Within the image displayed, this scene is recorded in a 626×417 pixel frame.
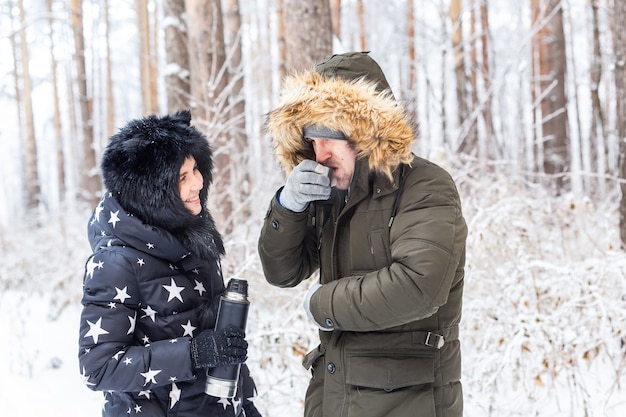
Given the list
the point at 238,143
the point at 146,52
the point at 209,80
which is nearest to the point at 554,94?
the point at 238,143

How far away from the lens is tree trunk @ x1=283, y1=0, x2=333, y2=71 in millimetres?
4426

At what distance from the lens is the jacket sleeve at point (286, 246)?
1972 millimetres

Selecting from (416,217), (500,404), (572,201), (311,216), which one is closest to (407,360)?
(416,217)

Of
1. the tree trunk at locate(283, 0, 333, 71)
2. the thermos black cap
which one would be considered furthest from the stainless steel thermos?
the tree trunk at locate(283, 0, 333, 71)

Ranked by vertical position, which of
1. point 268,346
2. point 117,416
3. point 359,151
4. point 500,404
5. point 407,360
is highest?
point 359,151

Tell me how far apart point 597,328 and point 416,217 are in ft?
8.48

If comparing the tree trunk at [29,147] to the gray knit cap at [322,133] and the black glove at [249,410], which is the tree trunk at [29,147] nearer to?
the black glove at [249,410]

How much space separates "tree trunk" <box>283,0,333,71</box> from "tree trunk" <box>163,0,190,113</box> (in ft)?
7.06

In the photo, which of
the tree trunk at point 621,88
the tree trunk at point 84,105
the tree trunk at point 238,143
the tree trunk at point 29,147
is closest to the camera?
the tree trunk at point 621,88

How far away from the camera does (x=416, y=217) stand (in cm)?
173

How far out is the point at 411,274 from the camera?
1.65 metres

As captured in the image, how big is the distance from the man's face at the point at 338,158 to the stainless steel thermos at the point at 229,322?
49cm

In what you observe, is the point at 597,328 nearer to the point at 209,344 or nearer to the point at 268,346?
the point at 268,346

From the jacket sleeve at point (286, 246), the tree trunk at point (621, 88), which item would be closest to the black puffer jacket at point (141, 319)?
the jacket sleeve at point (286, 246)
